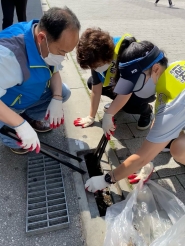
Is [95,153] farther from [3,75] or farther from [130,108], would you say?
[3,75]

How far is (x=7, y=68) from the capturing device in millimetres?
1547

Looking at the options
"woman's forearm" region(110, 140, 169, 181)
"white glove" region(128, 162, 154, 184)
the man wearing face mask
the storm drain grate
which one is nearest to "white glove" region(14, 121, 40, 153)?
Result: the man wearing face mask

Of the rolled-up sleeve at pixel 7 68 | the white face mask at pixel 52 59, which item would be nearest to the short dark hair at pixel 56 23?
the white face mask at pixel 52 59

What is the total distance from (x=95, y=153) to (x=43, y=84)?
0.69m

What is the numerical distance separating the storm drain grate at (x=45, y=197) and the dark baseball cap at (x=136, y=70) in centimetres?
85

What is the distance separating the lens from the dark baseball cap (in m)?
1.46

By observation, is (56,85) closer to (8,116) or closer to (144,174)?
(8,116)

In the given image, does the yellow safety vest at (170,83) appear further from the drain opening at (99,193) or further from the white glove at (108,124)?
the drain opening at (99,193)

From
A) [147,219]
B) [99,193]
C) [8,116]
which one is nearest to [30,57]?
[8,116]

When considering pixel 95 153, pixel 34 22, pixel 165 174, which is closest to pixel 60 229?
pixel 95 153

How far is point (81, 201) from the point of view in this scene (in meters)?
1.75

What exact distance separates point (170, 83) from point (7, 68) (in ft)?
3.17

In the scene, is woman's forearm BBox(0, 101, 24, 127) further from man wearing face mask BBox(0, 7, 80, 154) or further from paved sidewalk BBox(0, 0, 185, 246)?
paved sidewalk BBox(0, 0, 185, 246)

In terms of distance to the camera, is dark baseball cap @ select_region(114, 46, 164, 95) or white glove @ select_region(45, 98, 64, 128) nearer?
dark baseball cap @ select_region(114, 46, 164, 95)
